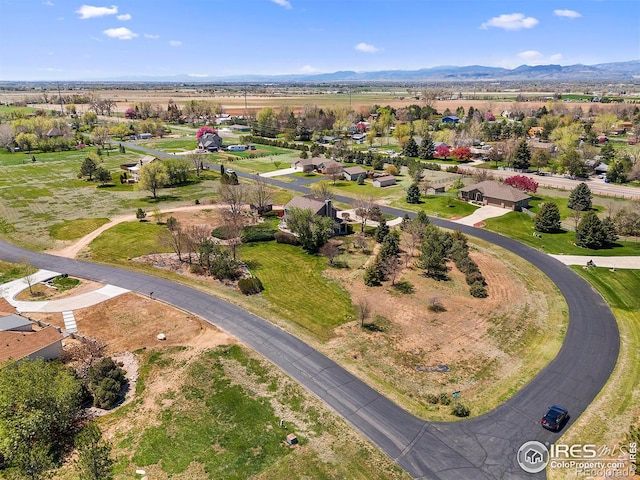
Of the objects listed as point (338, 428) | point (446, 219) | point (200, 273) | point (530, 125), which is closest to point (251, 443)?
point (338, 428)

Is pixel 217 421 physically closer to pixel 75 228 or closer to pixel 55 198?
pixel 75 228

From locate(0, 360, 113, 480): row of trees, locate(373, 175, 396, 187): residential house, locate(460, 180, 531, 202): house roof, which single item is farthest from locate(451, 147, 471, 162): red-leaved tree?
locate(0, 360, 113, 480): row of trees

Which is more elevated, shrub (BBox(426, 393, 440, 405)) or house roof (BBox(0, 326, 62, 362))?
house roof (BBox(0, 326, 62, 362))

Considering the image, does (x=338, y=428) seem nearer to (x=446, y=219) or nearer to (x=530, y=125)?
(x=446, y=219)

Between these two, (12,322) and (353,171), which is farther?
(353,171)

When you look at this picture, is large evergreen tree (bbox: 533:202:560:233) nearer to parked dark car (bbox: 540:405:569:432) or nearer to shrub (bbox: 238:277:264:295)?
parked dark car (bbox: 540:405:569:432)

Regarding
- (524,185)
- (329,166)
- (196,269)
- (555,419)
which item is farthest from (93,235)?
(524,185)
